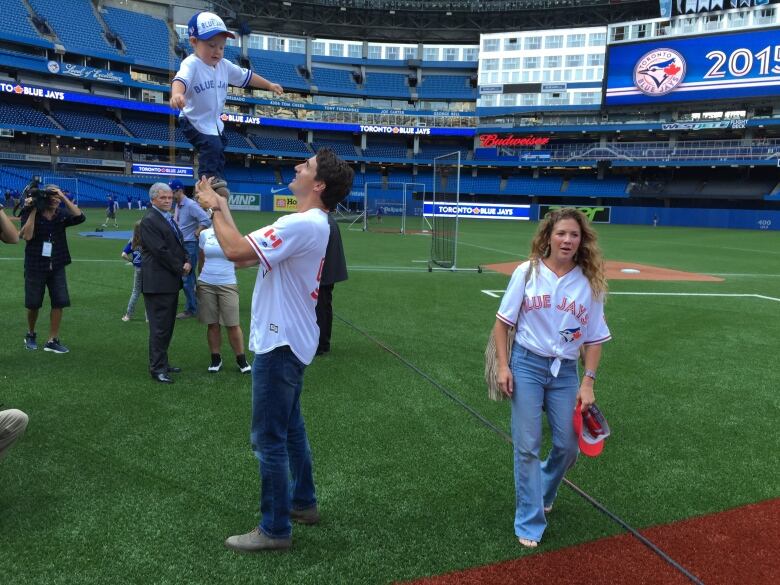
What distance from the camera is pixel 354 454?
4.86 metres

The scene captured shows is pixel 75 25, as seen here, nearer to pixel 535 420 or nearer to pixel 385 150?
pixel 385 150

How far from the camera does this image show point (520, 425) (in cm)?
354

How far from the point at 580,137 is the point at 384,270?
5503 cm

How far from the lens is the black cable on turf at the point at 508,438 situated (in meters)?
3.47

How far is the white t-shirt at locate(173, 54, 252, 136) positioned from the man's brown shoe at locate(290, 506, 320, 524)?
2.67 meters

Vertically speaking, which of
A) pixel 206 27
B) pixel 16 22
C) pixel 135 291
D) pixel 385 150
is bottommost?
pixel 135 291

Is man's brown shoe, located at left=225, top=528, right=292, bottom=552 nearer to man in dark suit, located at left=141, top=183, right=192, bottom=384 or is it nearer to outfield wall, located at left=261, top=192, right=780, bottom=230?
man in dark suit, located at left=141, top=183, right=192, bottom=384

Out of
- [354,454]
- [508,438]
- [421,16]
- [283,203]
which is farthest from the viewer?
[421,16]

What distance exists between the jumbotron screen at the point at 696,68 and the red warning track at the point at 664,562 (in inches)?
2384

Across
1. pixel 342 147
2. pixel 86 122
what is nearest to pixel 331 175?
pixel 86 122

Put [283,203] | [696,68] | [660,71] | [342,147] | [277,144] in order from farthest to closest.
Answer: [342,147]
[277,144]
[660,71]
[283,203]
[696,68]

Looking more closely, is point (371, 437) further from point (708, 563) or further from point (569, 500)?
point (708, 563)

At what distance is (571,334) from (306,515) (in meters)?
2.02

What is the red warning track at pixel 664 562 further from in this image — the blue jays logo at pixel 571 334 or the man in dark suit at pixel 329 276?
the man in dark suit at pixel 329 276
